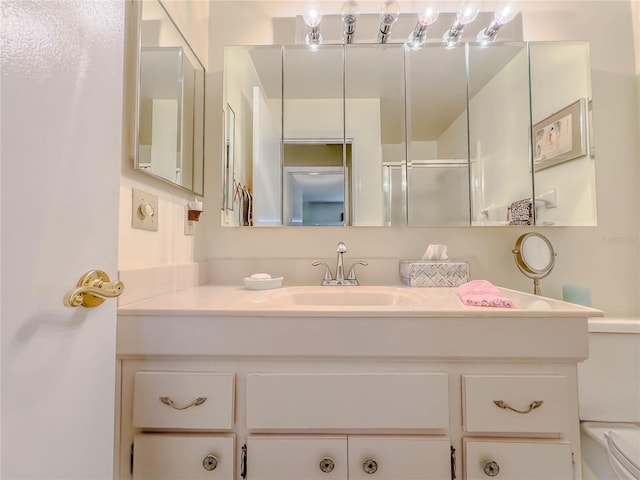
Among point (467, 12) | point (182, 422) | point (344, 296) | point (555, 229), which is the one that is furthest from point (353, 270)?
point (467, 12)

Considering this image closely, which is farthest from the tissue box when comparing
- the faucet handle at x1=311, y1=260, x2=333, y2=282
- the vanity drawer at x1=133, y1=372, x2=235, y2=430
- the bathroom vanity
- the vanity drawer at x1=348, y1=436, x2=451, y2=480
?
the vanity drawer at x1=133, y1=372, x2=235, y2=430

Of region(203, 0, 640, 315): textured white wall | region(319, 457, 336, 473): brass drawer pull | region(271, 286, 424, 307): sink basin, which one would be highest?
region(203, 0, 640, 315): textured white wall

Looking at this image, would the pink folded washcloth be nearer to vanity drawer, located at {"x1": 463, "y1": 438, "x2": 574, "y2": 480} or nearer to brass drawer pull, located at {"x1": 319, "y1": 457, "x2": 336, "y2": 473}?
vanity drawer, located at {"x1": 463, "y1": 438, "x2": 574, "y2": 480}

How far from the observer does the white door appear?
36cm

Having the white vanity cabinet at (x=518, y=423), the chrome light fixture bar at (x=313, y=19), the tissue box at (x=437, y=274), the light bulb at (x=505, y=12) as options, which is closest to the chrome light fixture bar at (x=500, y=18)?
the light bulb at (x=505, y=12)

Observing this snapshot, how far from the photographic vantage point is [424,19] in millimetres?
1136

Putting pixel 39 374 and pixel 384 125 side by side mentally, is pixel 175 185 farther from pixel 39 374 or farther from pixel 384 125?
pixel 384 125

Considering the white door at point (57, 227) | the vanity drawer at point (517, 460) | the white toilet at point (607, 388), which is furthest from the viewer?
the white toilet at point (607, 388)

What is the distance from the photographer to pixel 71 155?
0.45m

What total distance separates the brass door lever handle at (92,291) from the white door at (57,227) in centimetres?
1

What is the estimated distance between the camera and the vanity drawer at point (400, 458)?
0.64 m

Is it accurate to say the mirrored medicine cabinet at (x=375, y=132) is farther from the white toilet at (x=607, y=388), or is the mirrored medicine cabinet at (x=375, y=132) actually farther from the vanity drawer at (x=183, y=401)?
the vanity drawer at (x=183, y=401)

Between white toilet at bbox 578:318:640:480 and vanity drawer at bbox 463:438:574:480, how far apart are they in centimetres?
43

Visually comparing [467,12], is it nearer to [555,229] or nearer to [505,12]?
[505,12]
